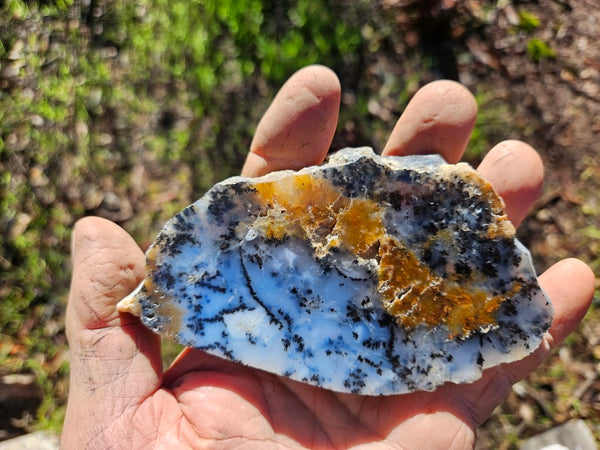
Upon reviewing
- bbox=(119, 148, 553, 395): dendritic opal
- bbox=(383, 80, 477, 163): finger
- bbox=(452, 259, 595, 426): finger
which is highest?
bbox=(383, 80, 477, 163): finger

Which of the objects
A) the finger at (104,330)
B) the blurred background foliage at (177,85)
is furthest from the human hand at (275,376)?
the blurred background foliage at (177,85)

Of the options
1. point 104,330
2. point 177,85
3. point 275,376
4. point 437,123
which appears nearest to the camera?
point 104,330

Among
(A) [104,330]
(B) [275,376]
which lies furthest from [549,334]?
(A) [104,330]

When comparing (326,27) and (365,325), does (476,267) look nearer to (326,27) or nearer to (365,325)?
(365,325)

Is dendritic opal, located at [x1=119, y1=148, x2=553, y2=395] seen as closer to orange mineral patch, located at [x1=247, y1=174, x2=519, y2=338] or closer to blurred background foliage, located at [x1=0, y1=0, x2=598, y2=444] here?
orange mineral patch, located at [x1=247, y1=174, x2=519, y2=338]

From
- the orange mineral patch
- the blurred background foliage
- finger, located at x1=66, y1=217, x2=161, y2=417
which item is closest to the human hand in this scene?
finger, located at x1=66, y1=217, x2=161, y2=417

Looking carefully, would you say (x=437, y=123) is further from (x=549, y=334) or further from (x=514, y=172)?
(x=549, y=334)
